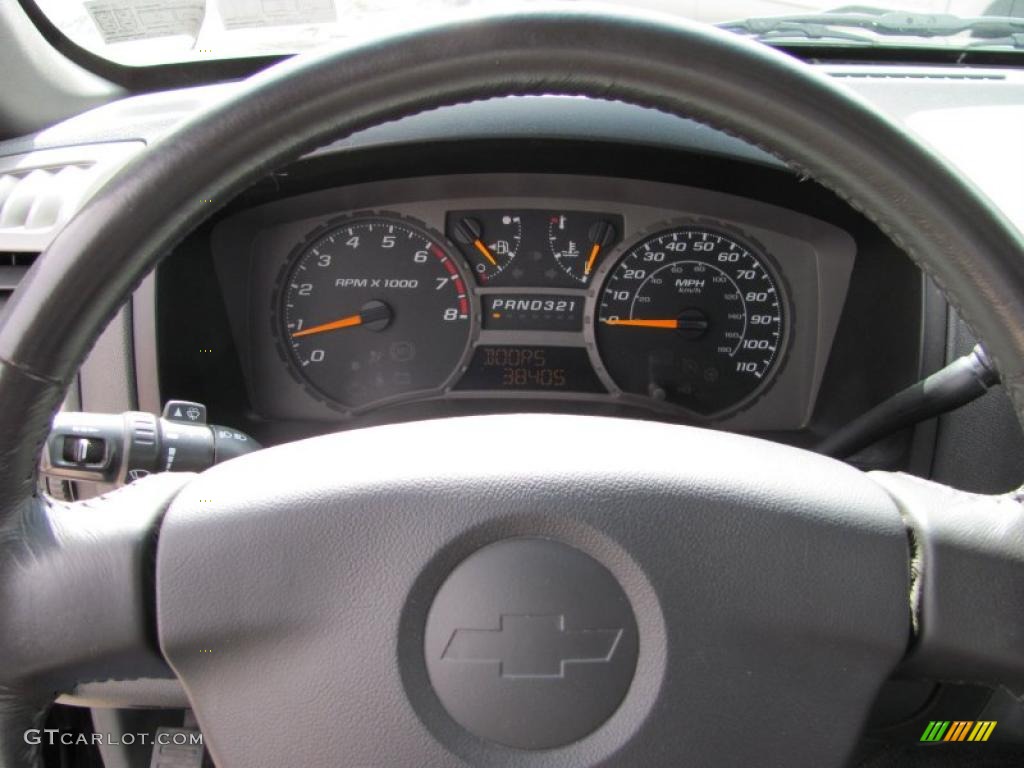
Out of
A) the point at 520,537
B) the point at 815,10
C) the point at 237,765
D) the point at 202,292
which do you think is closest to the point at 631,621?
the point at 520,537

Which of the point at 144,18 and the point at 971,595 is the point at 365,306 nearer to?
the point at 144,18

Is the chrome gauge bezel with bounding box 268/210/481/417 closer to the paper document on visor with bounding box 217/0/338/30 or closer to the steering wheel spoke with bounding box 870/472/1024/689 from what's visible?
the paper document on visor with bounding box 217/0/338/30

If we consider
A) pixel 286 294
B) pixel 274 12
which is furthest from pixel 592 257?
pixel 274 12

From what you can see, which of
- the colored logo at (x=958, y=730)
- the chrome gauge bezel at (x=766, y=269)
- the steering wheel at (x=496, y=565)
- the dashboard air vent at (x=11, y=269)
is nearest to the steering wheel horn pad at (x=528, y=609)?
the steering wheel at (x=496, y=565)

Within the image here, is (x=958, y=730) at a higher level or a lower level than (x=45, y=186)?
lower

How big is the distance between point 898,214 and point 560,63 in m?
0.28

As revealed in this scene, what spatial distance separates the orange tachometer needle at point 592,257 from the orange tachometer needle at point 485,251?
21 centimetres

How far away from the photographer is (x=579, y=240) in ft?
7.58

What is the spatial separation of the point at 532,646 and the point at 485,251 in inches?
62.9

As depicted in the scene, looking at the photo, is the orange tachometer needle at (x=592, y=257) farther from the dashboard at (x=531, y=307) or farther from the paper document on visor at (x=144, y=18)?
the paper document on visor at (x=144, y=18)

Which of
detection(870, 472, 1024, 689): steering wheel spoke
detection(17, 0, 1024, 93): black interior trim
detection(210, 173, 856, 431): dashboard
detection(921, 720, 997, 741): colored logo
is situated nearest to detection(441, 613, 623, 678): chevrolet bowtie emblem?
detection(870, 472, 1024, 689): steering wheel spoke

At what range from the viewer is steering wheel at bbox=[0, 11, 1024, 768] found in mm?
758

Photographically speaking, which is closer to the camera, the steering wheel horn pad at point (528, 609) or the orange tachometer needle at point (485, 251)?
the steering wheel horn pad at point (528, 609)

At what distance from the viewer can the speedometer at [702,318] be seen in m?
2.28
